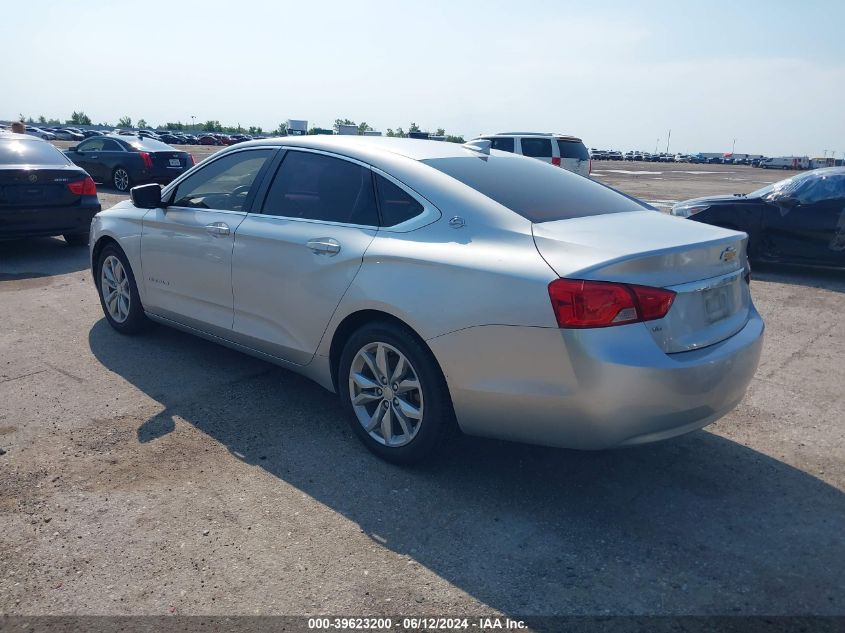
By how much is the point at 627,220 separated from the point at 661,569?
69.5 inches

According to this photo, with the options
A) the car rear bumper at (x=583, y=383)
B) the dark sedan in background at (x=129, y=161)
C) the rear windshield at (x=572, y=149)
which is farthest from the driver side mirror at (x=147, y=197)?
the rear windshield at (x=572, y=149)

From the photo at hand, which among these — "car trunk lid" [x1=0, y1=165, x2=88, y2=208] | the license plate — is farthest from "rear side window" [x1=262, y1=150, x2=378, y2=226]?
"car trunk lid" [x1=0, y1=165, x2=88, y2=208]

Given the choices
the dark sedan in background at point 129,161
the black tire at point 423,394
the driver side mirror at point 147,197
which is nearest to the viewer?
the black tire at point 423,394

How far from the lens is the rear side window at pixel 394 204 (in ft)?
12.5

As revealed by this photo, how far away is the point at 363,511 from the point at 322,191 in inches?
74.4

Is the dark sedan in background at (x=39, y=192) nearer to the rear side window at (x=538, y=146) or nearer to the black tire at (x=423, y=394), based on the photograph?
the black tire at (x=423, y=394)

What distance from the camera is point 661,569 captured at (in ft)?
9.78

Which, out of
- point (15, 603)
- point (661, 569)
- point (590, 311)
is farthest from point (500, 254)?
point (15, 603)

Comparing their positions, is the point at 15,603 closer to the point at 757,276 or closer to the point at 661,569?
the point at 661,569

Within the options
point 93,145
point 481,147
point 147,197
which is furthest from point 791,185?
point 93,145

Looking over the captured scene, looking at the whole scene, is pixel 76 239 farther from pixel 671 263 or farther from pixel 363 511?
pixel 671 263

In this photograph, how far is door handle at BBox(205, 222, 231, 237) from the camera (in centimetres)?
469

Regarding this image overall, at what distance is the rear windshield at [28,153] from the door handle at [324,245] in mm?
6536

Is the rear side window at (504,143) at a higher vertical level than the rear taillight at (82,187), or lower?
higher
